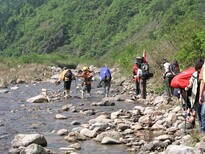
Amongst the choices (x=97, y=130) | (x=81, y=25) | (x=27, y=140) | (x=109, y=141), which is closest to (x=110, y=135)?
(x=109, y=141)

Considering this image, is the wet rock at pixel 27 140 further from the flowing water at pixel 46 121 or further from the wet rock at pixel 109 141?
the wet rock at pixel 109 141

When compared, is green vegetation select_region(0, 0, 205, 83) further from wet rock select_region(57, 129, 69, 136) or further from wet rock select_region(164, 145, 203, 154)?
wet rock select_region(164, 145, 203, 154)

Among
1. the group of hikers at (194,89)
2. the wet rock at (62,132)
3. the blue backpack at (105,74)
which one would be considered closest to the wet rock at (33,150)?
the wet rock at (62,132)

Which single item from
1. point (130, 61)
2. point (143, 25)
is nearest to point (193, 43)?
point (130, 61)

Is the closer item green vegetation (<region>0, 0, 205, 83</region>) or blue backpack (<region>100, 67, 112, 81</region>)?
blue backpack (<region>100, 67, 112, 81</region>)

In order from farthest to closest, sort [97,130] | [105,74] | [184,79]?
[105,74]
[97,130]
[184,79]

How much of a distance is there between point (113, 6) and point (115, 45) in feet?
93.5

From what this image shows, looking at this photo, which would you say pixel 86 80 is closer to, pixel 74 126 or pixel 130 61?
pixel 74 126

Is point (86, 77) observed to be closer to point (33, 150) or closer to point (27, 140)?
point (27, 140)

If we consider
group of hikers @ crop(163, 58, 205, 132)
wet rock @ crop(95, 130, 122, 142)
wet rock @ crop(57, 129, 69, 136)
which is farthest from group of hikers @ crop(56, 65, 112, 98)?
group of hikers @ crop(163, 58, 205, 132)

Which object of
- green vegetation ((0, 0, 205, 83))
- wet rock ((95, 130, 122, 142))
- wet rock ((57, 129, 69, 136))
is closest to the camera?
wet rock ((95, 130, 122, 142))

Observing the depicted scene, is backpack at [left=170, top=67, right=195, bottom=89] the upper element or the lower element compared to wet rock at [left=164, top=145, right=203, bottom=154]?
upper

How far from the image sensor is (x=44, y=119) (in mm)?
16375

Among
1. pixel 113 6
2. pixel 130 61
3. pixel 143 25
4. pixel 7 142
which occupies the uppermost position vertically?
pixel 113 6
